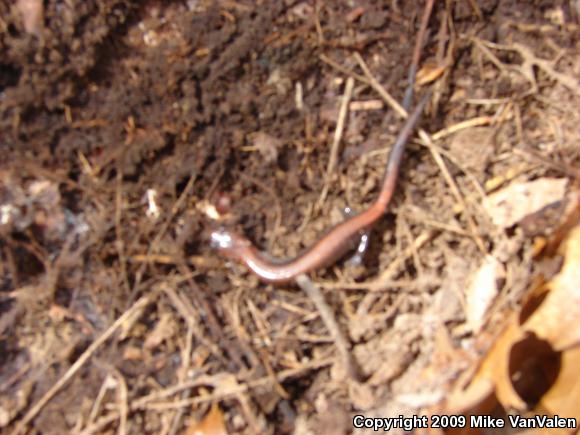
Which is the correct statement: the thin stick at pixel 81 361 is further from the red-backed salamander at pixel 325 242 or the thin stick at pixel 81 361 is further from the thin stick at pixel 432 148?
the thin stick at pixel 432 148

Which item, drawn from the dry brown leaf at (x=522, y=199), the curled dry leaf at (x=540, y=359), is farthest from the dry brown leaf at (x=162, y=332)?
the dry brown leaf at (x=522, y=199)

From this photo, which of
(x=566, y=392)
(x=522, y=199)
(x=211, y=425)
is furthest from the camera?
(x=522, y=199)

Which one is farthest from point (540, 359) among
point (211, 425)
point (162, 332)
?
point (162, 332)

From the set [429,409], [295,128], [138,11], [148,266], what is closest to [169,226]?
[148,266]

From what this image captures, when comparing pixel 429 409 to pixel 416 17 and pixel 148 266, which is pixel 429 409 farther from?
pixel 416 17

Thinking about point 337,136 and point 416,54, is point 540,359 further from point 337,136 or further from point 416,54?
point 416,54

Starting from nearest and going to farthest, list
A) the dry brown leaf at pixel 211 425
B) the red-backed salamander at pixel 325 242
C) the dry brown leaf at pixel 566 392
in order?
→ the dry brown leaf at pixel 566 392, the dry brown leaf at pixel 211 425, the red-backed salamander at pixel 325 242

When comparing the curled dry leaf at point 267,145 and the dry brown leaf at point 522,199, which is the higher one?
the curled dry leaf at point 267,145

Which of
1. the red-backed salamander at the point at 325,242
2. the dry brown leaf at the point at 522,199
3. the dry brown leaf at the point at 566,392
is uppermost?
the red-backed salamander at the point at 325,242
